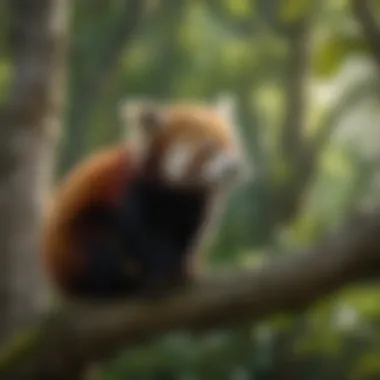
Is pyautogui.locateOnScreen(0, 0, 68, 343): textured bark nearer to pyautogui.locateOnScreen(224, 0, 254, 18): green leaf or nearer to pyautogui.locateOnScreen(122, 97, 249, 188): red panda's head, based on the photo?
pyautogui.locateOnScreen(122, 97, 249, 188): red panda's head

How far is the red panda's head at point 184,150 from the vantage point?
109cm

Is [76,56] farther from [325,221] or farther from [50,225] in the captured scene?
[325,221]

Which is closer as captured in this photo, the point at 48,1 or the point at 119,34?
the point at 48,1

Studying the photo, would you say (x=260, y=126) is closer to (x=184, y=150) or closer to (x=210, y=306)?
(x=184, y=150)

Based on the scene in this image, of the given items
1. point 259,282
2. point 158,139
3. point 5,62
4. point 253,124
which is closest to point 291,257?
point 259,282

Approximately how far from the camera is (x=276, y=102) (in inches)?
51.0

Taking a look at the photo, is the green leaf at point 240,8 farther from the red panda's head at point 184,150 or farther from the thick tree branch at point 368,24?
the thick tree branch at point 368,24

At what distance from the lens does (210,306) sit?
0.87 meters

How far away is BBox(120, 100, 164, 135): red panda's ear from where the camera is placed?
3.59 feet

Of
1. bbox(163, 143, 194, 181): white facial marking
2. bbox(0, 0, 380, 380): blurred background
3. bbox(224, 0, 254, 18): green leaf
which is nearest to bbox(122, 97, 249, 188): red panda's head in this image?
bbox(163, 143, 194, 181): white facial marking

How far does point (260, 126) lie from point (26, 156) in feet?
1.16

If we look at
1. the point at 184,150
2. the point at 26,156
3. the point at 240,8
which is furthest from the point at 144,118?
the point at 240,8

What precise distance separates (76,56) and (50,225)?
1.03ft

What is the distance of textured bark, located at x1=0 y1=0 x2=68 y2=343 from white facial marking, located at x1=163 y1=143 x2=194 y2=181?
0.62 ft
